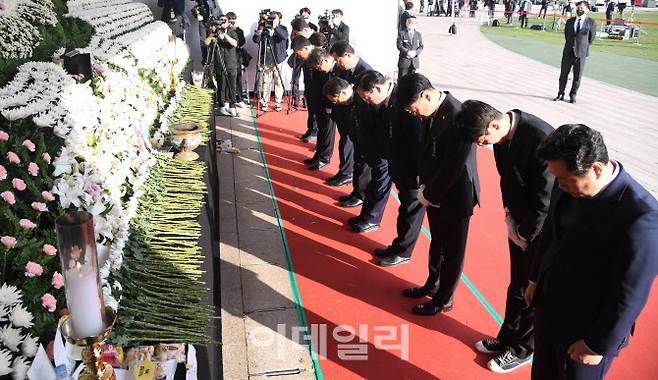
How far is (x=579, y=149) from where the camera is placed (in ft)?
6.34

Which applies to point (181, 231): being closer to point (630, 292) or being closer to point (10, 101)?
point (10, 101)

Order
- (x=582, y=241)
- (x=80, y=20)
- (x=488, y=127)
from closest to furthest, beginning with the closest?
(x=582, y=241) < (x=488, y=127) < (x=80, y=20)

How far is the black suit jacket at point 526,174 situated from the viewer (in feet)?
8.89

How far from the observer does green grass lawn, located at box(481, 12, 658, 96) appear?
12898 mm

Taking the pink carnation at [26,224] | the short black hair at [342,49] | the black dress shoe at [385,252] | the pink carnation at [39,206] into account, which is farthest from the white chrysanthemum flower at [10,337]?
the short black hair at [342,49]

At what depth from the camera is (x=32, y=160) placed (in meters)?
2.14

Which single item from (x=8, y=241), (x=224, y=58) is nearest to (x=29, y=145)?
(x=8, y=241)

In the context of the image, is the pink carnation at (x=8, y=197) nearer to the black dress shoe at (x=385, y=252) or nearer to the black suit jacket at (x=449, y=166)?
the black suit jacket at (x=449, y=166)

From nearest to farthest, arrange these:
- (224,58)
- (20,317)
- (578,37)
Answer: (20,317), (224,58), (578,37)

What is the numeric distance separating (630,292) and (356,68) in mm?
4051

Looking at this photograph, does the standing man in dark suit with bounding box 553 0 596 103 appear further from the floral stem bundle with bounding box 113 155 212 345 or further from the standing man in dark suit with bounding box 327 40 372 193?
the floral stem bundle with bounding box 113 155 212 345

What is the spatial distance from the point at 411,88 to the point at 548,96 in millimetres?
8562

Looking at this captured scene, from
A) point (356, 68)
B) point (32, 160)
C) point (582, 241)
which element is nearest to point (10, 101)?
point (32, 160)

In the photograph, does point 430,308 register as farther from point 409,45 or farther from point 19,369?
point 409,45
